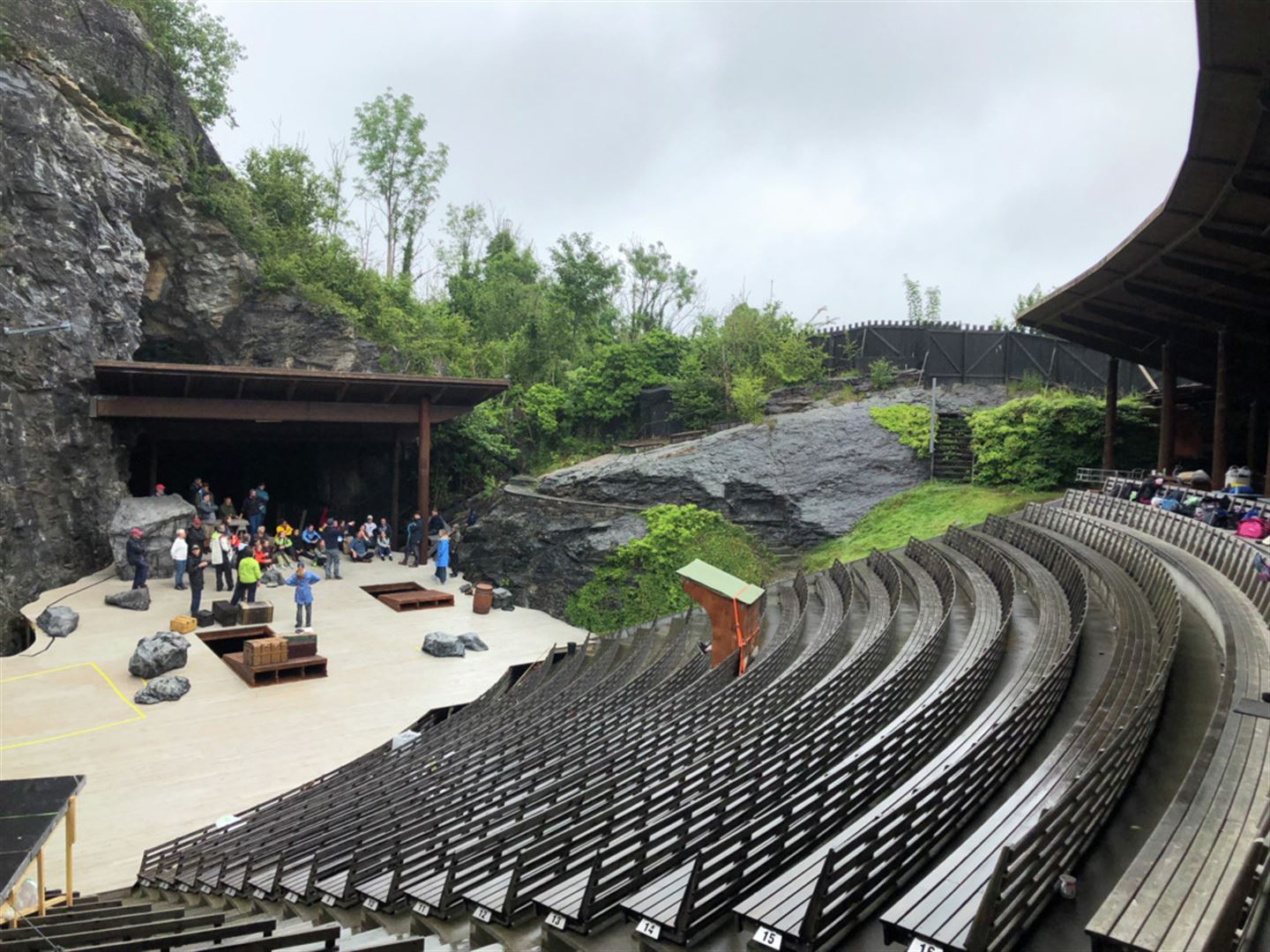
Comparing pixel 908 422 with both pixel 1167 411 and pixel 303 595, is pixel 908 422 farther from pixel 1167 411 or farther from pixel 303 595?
pixel 303 595

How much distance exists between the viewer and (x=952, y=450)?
76.9 feet

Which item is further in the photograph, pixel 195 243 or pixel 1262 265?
pixel 195 243

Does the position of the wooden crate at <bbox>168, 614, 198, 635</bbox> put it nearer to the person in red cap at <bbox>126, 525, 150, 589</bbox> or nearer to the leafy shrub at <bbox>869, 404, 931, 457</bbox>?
the person in red cap at <bbox>126, 525, 150, 589</bbox>

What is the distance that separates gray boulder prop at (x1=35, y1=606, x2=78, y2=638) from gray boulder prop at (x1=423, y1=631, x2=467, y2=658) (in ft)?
22.3

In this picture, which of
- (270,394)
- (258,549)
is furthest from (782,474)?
(270,394)

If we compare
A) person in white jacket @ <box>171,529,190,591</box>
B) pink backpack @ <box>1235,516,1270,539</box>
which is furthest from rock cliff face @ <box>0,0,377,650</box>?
pink backpack @ <box>1235,516,1270,539</box>

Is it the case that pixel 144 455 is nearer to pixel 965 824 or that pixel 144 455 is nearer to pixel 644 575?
pixel 644 575

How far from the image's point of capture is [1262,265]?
1237cm

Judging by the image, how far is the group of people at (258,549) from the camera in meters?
17.0

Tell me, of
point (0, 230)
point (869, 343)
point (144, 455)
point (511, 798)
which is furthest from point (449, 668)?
point (869, 343)

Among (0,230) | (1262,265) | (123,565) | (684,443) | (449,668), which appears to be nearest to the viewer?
(1262,265)

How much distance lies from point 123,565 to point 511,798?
1723cm

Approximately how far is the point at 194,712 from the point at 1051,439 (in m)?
20.7

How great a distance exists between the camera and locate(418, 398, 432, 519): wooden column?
2439 centimetres
